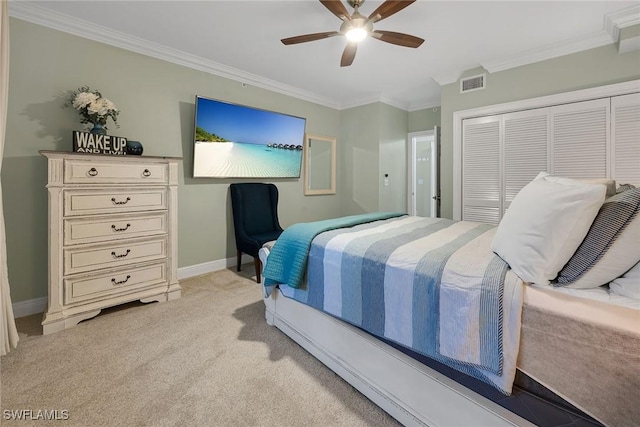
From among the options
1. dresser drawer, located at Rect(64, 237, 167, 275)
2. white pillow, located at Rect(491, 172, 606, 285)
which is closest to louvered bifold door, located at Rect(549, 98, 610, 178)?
white pillow, located at Rect(491, 172, 606, 285)

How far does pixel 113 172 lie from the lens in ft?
7.85

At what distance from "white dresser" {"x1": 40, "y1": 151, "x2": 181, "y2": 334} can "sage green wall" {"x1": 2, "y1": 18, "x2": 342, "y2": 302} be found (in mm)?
606

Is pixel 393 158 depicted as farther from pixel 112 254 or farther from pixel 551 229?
pixel 112 254

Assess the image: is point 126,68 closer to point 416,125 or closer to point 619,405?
point 619,405

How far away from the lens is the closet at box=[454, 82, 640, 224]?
2.84m

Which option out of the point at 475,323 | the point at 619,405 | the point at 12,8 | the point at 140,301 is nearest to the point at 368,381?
the point at 475,323

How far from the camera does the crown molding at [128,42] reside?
2.39 m

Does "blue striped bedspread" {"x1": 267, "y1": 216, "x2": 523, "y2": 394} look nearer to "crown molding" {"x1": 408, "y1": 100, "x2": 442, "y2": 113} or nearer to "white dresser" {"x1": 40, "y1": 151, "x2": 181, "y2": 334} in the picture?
"white dresser" {"x1": 40, "y1": 151, "x2": 181, "y2": 334}

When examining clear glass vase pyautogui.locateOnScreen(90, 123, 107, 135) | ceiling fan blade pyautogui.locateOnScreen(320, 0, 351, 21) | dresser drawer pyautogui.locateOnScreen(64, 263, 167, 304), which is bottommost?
dresser drawer pyautogui.locateOnScreen(64, 263, 167, 304)

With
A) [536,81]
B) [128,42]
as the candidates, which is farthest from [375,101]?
[128,42]

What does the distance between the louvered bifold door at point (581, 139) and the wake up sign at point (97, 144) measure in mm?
4550

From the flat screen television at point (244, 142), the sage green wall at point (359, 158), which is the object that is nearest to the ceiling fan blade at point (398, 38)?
the flat screen television at point (244, 142)

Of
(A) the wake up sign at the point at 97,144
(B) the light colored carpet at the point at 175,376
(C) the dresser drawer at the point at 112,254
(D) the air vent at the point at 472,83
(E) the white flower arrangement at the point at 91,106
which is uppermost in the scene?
(D) the air vent at the point at 472,83

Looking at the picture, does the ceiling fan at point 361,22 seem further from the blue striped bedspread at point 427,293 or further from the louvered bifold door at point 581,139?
the louvered bifold door at point 581,139
